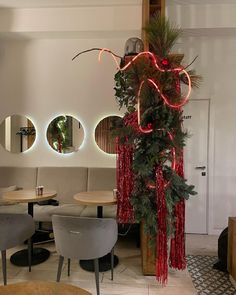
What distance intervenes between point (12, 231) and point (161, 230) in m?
1.42

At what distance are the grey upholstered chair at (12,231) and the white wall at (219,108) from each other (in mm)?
2782

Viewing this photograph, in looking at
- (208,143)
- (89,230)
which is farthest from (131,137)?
(208,143)

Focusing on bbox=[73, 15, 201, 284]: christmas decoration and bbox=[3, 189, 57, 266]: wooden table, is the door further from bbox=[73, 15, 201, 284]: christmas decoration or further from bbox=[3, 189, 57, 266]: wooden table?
bbox=[3, 189, 57, 266]: wooden table

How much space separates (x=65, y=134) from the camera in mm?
4363

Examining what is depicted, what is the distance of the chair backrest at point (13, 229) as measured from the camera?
2490mm

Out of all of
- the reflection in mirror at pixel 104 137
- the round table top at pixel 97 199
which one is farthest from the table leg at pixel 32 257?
the reflection in mirror at pixel 104 137

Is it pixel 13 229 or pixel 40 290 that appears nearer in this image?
pixel 40 290

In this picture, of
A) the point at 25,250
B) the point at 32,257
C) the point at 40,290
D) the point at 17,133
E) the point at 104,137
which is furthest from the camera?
the point at 17,133

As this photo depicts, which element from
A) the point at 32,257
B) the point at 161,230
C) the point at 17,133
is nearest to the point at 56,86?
the point at 17,133

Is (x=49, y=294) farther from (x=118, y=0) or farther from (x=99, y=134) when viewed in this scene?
(x=118, y=0)

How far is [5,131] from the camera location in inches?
175

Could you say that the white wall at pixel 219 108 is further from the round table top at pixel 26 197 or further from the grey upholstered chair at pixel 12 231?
the grey upholstered chair at pixel 12 231

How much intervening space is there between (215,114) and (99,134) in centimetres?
185

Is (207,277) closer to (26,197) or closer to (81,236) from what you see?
(81,236)
